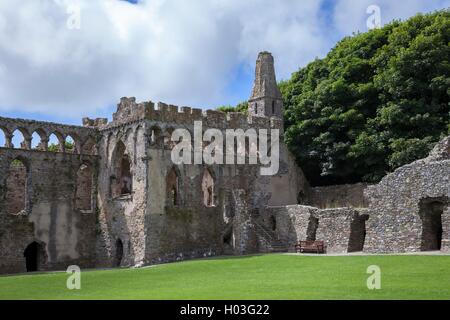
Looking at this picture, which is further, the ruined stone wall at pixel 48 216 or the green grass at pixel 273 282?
the ruined stone wall at pixel 48 216

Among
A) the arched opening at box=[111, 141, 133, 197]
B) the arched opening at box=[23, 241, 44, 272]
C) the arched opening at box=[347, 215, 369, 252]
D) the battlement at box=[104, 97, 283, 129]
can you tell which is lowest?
the arched opening at box=[23, 241, 44, 272]

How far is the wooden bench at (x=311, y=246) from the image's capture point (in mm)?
32781

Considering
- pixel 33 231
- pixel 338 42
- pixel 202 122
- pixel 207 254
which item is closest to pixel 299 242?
pixel 207 254

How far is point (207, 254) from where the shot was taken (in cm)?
3862

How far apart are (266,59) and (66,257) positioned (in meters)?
19.7

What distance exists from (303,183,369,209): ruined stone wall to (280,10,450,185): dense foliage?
3.39 ft

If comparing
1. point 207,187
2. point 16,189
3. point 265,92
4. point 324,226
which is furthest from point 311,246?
point 16,189

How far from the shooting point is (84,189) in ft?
139

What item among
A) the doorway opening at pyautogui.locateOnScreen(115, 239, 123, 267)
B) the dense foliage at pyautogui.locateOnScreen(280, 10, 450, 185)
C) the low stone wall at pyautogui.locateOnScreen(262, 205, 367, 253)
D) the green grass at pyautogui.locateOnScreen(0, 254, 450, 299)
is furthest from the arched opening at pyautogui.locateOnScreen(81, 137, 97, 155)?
the dense foliage at pyautogui.locateOnScreen(280, 10, 450, 185)

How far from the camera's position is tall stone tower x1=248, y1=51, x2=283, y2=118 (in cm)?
4550

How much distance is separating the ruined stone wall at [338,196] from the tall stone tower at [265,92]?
6457mm

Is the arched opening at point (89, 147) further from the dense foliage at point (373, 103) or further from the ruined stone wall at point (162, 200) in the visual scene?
the dense foliage at point (373, 103)

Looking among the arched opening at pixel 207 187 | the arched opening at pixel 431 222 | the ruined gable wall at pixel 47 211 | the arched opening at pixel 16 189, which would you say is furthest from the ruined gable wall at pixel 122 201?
the arched opening at pixel 431 222

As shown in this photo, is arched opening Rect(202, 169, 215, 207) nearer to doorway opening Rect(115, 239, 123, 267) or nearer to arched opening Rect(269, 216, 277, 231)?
arched opening Rect(269, 216, 277, 231)
